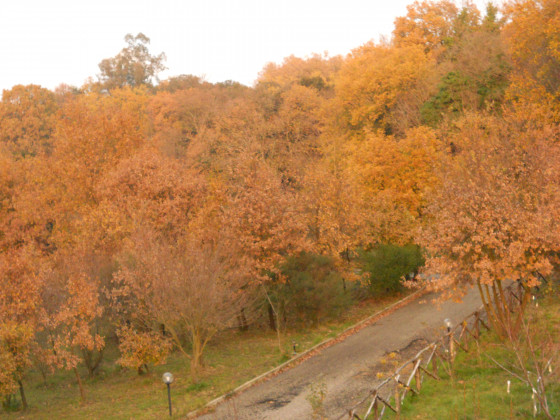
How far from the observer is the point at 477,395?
12430 mm

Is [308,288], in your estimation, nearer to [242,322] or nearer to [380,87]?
[242,322]

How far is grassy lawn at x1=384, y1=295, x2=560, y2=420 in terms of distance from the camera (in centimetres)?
1130

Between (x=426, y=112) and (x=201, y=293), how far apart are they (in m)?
24.0

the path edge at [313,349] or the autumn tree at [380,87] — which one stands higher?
the autumn tree at [380,87]

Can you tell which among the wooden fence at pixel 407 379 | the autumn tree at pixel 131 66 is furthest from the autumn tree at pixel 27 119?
the wooden fence at pixel 407 379

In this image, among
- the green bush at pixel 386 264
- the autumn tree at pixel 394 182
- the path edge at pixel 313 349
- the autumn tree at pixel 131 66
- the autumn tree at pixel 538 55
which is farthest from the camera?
the autumn tree at pixel 131 66

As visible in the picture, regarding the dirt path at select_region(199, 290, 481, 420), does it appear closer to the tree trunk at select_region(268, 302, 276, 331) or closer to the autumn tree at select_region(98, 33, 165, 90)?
the tree trunk at select_region(268, 302, 276, 331)

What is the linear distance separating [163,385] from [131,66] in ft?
205

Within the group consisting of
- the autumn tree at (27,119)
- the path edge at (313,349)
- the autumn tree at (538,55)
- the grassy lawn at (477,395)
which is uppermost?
the autumn tree at (27,119)

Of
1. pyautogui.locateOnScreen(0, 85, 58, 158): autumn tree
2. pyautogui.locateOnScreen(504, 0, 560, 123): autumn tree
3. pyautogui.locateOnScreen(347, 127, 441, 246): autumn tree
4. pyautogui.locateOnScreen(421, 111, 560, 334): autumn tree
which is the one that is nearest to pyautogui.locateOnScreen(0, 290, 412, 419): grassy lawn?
pyautogui.locateOnScreen(347, 127, 441, 246): autumn tree

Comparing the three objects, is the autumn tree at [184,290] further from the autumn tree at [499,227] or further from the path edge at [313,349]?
the autumn tree at [499,227]

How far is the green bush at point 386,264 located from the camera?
1010 inches

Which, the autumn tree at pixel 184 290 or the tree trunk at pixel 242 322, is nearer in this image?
the autumn tree at pixel 184 290

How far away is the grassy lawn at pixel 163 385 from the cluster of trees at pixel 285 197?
1043 millimetres
